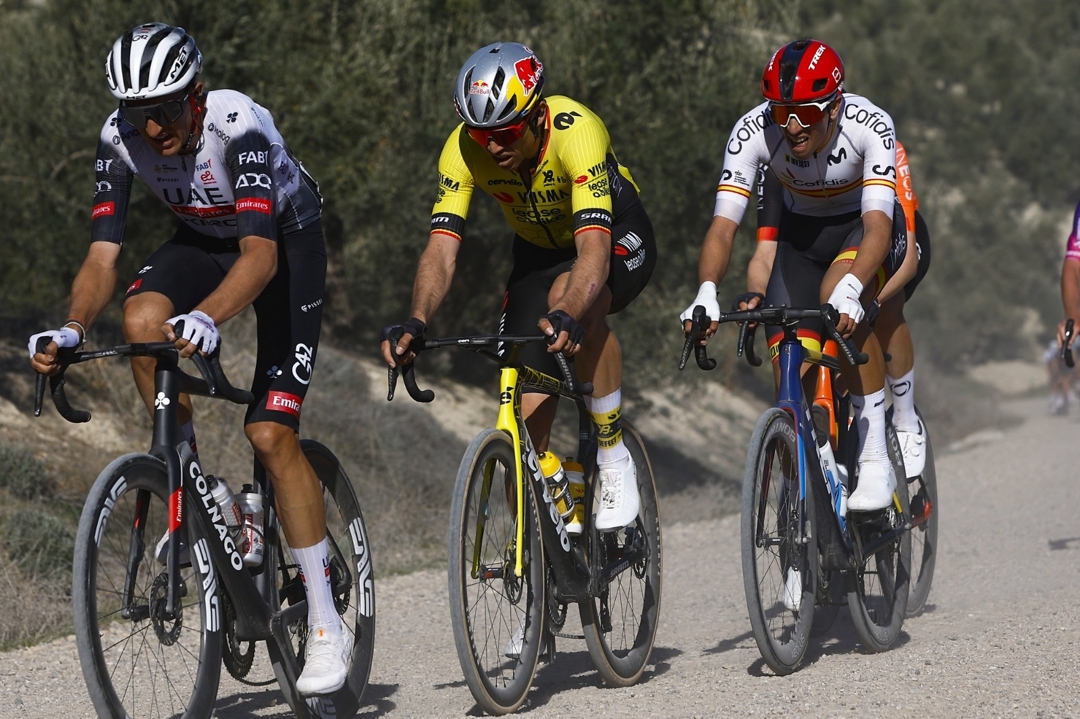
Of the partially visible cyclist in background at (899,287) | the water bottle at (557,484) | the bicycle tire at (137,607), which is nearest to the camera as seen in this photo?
the bicycle tire at (137,607)

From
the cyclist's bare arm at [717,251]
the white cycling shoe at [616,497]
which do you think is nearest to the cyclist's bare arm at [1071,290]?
the cyclist's bare arm at [717,251]

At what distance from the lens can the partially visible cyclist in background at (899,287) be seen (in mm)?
6027

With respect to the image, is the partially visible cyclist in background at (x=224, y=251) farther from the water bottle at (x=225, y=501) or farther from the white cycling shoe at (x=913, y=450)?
the white cycling shoe at (x=913, y=450)

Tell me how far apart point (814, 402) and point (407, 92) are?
9560 mm

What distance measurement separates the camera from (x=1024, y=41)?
157ft

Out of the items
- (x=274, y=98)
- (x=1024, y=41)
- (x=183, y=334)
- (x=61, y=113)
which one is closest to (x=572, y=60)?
(x=274, y=98)

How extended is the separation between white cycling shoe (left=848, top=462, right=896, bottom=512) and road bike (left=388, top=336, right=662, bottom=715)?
115cm

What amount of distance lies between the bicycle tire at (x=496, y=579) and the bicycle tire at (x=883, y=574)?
1545 mm

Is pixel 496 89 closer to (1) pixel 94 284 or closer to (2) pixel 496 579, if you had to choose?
(1) pixel 94 284

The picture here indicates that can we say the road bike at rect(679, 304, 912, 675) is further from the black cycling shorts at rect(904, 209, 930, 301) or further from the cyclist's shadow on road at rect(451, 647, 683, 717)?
the black cycling shorts at rect(904, 209, 930, 301)

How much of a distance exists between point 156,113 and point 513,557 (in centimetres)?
193

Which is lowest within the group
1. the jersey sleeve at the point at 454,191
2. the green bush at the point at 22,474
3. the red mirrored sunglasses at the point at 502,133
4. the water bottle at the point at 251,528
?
the water bottle at the point at 251,528

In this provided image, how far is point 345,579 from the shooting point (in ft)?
15.7

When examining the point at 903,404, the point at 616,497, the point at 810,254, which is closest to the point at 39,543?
the point at 616,497
